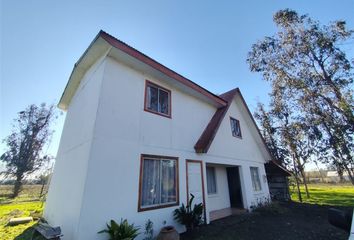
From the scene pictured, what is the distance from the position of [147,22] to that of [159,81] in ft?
9.04

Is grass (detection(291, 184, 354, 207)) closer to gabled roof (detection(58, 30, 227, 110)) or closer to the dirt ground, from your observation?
the dirt ground

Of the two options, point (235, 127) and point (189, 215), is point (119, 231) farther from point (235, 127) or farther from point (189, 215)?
point (235, 127)

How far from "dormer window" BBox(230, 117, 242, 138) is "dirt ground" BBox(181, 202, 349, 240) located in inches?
191

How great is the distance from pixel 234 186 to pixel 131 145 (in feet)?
29.0

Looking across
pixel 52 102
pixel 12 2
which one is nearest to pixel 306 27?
pixel 12 2

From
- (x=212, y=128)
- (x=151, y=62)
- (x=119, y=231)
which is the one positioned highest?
(x=151, y=62)

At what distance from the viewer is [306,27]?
48.4 feet

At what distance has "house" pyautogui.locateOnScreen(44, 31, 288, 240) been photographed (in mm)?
5246

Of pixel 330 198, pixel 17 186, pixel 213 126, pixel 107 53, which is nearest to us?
pixel 107 53

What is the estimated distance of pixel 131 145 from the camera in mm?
6180

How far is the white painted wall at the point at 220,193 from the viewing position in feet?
33.9

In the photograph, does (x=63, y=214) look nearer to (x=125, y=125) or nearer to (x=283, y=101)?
(x=125, y=125)

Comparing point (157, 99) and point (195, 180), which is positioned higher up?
point (157, 99)

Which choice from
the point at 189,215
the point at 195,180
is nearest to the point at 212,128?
the point at 195,180
